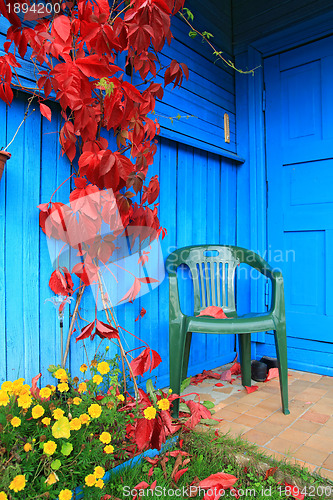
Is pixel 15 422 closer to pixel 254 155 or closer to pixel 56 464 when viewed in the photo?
pixel 56 464

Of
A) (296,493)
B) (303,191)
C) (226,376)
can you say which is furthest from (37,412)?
(303,191)

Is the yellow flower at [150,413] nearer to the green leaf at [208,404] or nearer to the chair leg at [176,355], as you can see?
the chair leg at [176,355]

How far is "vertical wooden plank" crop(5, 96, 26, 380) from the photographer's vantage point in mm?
1470

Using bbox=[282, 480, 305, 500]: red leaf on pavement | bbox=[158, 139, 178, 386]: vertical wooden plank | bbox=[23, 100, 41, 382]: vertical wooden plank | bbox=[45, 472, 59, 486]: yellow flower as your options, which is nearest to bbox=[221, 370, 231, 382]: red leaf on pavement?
bbox=[158, 139, 178, 386]: vertical wooden plank

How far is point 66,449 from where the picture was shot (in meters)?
1.05

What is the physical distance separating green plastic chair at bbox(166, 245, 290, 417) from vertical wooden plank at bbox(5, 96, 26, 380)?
69cm

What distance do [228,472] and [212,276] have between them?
3.78ft

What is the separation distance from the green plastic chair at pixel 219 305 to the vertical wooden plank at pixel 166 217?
0.41 feet

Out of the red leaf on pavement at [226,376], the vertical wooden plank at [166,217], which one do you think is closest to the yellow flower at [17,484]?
the vertical wooden plank at [166,217]

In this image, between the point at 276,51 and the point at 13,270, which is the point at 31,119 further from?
the point at 276,51

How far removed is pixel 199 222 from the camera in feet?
8.16

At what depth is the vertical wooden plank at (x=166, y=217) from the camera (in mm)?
2186

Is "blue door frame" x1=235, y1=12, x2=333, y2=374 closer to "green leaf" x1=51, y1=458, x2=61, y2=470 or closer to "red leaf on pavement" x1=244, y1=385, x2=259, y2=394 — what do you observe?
"red leaf on pavement" x1=244, y1=385, x2=259, y2=394

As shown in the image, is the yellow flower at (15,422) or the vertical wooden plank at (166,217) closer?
the yellow flower at (15,422)
